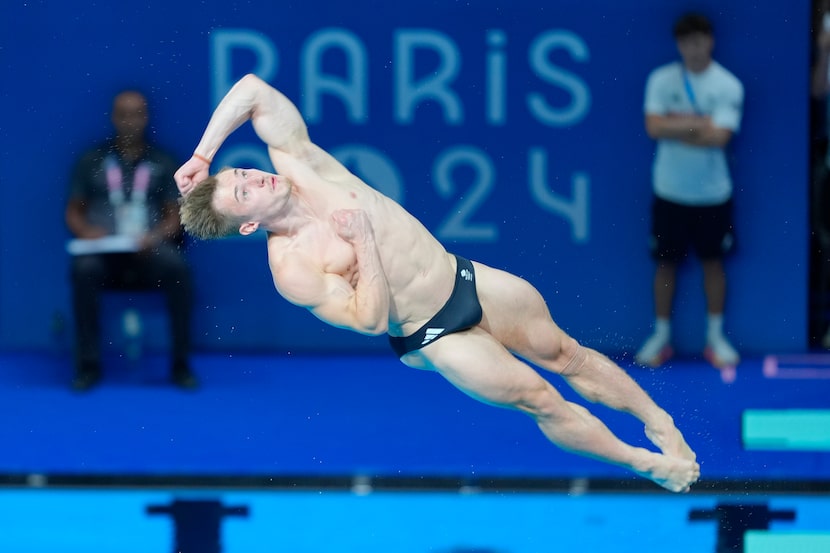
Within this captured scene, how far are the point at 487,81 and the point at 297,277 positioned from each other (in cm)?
279

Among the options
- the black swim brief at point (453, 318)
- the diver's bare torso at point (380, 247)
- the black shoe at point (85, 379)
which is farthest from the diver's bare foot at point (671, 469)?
the black shoe at point (85, 379)

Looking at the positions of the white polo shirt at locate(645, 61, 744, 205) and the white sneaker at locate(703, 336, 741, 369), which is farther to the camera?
the white sneaker at locate(703, 336, 741, 369)

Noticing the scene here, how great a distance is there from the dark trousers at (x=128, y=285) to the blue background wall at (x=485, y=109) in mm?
179

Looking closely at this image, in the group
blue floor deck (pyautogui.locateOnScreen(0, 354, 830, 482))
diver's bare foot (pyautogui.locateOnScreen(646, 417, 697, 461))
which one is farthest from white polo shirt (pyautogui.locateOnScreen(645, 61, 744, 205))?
diver's bare foot (pyautogui.locateOnScreen(646, 417, 697, 461))

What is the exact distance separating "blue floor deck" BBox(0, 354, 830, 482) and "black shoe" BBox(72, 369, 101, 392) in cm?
5

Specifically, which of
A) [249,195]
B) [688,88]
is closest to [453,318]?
[249,195]

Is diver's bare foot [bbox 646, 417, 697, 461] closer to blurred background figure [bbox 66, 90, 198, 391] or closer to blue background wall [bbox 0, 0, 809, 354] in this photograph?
blue background wall [bbox 0, 0, 809, 354]

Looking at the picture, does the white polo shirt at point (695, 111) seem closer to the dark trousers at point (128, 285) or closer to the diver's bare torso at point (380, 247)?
the diver's bare torso at point (380, 247)

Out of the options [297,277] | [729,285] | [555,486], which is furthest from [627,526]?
[297,277]

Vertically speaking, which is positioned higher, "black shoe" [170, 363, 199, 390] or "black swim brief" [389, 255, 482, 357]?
"black swim brief" [389, 255, 482, 357]

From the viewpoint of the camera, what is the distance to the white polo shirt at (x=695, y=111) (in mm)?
7066

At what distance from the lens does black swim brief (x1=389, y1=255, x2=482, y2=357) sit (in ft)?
16.7

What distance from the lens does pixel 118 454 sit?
727 centimetres

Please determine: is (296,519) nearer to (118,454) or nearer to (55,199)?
(118,454)
